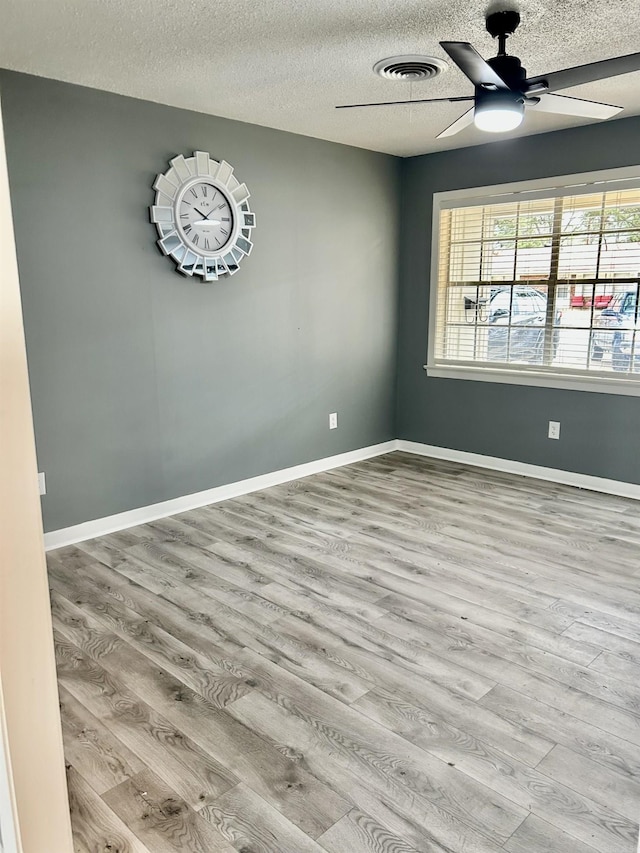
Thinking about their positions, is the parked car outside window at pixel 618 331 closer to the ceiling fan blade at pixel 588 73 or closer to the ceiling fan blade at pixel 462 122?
the ceiling fan blade at pixel 462 122

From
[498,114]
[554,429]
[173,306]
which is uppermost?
[498,114]

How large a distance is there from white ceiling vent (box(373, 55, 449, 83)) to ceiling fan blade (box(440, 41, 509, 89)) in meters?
0.65

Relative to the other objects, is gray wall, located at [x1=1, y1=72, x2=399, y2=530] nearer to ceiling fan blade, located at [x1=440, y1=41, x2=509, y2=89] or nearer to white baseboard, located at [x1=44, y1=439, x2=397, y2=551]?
white baseboard, located at [x1=44, y1=439, x2=397, y2=551]

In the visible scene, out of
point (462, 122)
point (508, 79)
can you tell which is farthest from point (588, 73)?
point (462, 122)

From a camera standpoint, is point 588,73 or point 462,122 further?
point 462,122

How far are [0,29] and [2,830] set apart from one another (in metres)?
2.93

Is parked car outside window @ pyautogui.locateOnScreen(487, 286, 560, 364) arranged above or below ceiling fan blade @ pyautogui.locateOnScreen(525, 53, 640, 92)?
below

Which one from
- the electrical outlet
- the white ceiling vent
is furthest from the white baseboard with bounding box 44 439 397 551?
the white ceiling vent

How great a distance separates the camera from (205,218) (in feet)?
12.6

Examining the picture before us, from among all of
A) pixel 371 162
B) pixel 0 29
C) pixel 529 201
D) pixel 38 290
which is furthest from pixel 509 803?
pixel 371 162

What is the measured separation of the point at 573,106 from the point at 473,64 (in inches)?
32.2

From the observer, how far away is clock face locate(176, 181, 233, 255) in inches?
147

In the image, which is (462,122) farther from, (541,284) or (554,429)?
(554,429)

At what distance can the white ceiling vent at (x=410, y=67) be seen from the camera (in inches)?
115
